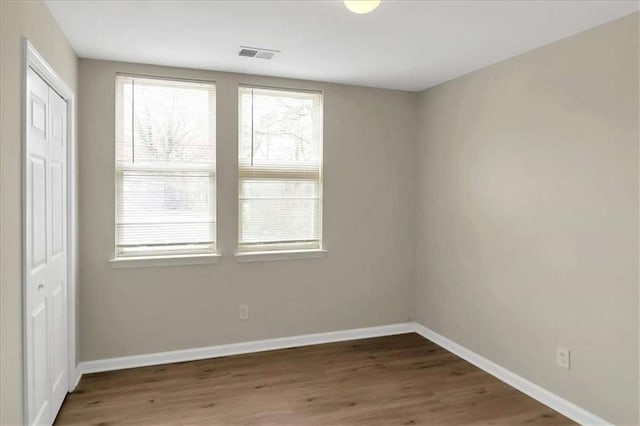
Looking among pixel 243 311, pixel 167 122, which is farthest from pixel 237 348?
pixel 167 122

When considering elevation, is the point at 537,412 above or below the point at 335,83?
below

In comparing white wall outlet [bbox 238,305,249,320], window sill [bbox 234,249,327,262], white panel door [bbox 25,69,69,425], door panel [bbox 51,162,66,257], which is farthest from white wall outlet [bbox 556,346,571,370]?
door panel [bbox 51,162,66,257]

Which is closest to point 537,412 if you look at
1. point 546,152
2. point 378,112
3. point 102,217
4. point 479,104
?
point 546,152

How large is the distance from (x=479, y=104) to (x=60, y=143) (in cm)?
318

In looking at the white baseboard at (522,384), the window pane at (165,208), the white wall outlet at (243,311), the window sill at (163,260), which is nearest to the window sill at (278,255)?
the window sill at (163,260)

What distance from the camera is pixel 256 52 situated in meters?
3.18

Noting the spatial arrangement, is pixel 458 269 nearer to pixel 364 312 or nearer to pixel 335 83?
pixel 364 312

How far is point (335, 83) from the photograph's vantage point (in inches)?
160

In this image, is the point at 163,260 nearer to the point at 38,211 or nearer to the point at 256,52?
the point at 38,211

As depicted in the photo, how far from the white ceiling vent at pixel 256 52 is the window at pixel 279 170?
59cm

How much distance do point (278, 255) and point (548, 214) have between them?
87.8 inches

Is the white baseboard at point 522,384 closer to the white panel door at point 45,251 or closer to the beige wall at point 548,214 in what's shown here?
the beige wall at point 548,214

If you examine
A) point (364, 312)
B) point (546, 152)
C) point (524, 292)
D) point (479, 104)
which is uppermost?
point (479, 104)

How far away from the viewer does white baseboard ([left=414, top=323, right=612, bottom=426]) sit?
2740 millimetres
